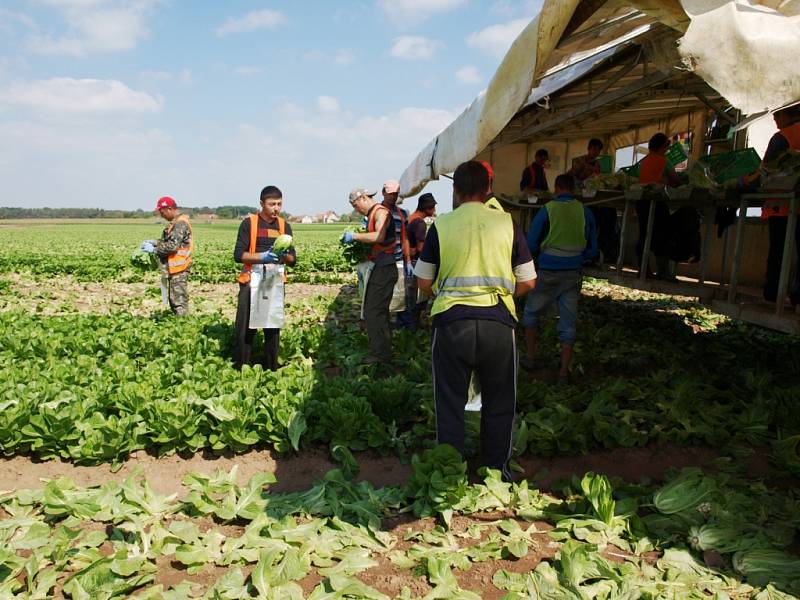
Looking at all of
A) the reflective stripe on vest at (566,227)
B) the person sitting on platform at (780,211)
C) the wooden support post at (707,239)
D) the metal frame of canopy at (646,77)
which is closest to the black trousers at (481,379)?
the metal frame of canopy at (646,77)

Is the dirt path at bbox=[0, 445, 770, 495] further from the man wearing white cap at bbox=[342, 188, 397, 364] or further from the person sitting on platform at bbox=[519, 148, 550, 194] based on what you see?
the person sitting on platform at bbox=[519, 148, 550, 194]

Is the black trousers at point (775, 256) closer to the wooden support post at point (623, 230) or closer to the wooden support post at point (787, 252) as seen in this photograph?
the wooden support post at point (787, 252)

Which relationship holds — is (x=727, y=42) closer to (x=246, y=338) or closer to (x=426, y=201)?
(x=246, y=338)

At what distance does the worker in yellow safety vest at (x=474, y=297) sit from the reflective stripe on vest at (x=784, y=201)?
7.90 feet

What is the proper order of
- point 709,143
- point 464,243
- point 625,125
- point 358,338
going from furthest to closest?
point 625,125 → point 709,143 → point 358,338 → point 464,243

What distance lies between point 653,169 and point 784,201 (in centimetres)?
181

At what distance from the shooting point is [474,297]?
348 centimetres

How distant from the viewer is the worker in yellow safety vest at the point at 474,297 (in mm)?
3469

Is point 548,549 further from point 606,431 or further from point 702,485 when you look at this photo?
point 606,431

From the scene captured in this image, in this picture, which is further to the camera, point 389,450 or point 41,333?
point 41,333

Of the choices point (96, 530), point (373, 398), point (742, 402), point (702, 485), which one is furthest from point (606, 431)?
point (96, 530)

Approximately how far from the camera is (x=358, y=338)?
760 cm

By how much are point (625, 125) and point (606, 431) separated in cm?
807

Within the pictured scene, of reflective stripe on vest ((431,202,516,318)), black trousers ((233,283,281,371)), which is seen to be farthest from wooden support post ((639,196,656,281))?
black trousers ((233,283,281,371))
